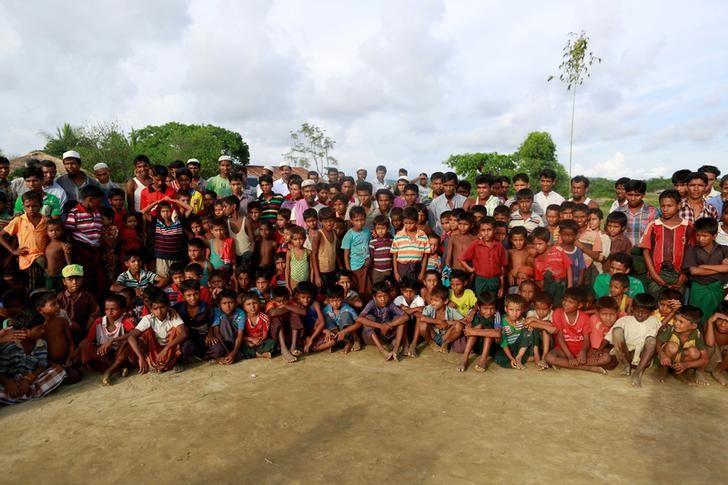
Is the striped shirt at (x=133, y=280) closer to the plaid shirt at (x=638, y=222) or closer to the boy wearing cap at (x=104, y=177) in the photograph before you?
the boy wearing cap at (x=104, y=177)

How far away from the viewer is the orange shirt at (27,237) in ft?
16.5

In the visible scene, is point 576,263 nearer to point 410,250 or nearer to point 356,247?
point 410,250

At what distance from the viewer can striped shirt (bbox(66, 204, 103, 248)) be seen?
209 inches

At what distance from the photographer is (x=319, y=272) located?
5594mm

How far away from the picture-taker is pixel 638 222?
5.22 m

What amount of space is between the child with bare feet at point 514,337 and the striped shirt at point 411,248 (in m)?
1.20

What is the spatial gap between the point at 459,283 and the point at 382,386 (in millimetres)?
1519

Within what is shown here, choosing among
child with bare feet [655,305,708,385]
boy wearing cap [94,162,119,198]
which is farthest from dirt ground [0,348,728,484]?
boy wearing cap [94,162,119,198]

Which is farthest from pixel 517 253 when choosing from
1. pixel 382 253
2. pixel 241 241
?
pixel 241 241

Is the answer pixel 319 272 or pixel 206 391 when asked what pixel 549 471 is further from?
pixel 319 272

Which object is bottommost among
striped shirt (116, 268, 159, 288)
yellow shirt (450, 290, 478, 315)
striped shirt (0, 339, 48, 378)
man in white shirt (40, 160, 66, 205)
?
striped shirt (0, 339, 48, 378)

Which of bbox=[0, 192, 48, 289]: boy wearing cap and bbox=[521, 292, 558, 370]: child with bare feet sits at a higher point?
bbox=[0, 192, 48, 289]: boy wearing cap

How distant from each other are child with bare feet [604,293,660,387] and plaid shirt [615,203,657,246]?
3.68ft

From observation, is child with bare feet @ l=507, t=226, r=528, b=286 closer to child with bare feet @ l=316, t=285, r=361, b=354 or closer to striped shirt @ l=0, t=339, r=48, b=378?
child with bare feet @ l=316, t=285, r=361, b=354
